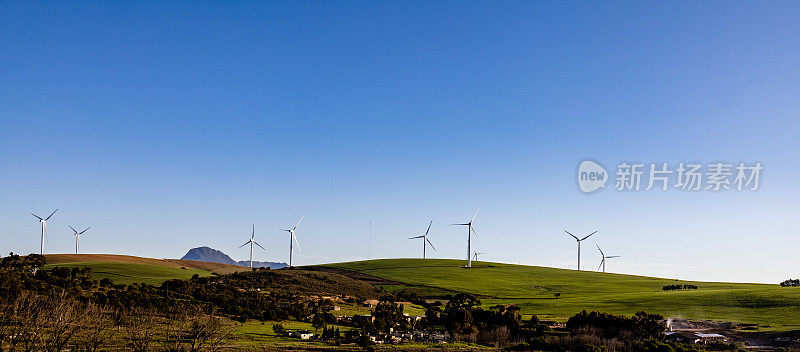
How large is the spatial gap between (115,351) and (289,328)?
27.6 m

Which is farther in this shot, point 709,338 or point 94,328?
point 709,338

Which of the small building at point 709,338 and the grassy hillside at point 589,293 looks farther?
the grassy hillside at point 589,293

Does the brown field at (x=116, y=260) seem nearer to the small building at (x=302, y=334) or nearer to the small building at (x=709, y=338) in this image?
the small building at (x=302, y=334)

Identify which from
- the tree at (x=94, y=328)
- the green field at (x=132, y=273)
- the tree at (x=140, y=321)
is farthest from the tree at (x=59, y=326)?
the green field at (x=132, y=273)

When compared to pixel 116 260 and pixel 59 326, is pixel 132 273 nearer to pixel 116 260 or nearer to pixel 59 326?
pixel 116 260

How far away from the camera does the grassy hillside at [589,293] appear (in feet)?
285

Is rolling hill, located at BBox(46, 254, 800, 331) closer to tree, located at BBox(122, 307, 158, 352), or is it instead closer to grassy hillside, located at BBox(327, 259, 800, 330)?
grassy hillside, located at BBox(327, 259, 800, 330)

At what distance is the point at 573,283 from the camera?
153125 mm

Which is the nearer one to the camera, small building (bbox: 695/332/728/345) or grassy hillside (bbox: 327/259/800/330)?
small building (bbox: 695/332/728/345)

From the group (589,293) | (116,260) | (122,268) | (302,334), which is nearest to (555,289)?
(589,293)

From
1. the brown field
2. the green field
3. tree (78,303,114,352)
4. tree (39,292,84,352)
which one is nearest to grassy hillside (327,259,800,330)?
the brown field

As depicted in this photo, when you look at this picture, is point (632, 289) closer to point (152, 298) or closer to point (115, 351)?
point (152, 298)

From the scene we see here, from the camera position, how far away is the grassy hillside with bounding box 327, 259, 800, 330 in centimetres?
8676

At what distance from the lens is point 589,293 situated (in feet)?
434
